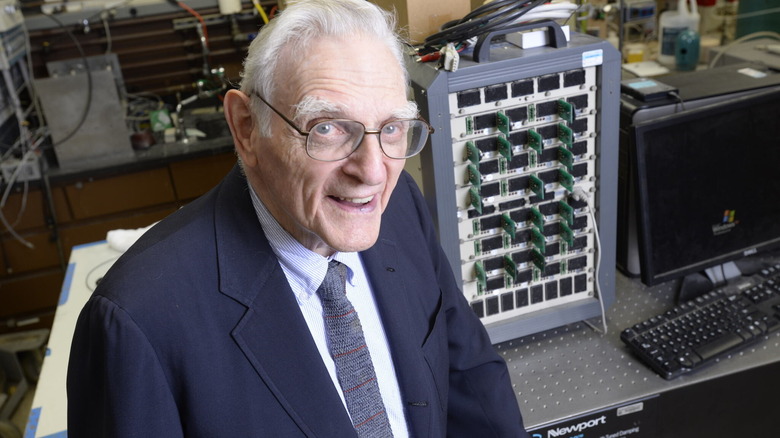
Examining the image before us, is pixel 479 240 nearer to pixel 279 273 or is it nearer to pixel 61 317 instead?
pixel 279 273

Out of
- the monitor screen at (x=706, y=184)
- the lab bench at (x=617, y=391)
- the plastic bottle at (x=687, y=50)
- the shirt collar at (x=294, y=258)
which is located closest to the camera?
the shirt collar at (x=294, y=258)

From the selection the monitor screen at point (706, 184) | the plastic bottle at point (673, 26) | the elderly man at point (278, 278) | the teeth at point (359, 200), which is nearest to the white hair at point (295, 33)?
the elderly man at point (278, 278)

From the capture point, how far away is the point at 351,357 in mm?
1031

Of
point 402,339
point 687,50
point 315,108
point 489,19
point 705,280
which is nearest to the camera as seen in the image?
point 315,108

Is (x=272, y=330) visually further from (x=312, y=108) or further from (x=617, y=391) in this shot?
(x=617, y=391)

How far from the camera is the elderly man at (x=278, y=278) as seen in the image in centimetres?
85

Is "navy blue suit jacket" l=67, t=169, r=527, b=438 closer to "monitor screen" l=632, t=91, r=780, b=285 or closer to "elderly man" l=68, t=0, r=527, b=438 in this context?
"elderly man" l=68, t=0, r=527, b=438

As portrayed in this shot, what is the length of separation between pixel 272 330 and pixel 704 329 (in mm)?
980

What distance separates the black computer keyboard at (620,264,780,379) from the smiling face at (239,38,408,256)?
771mm

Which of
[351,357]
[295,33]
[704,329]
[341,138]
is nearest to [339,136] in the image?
[341,138]

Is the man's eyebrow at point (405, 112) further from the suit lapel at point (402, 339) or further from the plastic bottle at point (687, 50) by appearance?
the plastic bottle at point (687, 50)

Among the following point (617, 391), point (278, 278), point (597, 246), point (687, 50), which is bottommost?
point (617, 391)

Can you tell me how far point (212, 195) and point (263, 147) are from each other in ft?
0.55

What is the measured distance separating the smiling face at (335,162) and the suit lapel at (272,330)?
0.26 feet
